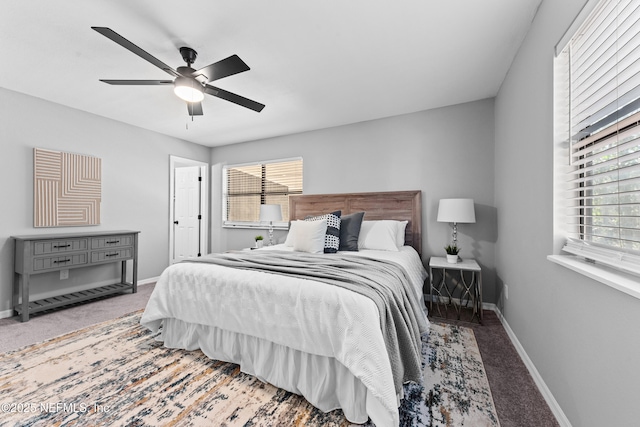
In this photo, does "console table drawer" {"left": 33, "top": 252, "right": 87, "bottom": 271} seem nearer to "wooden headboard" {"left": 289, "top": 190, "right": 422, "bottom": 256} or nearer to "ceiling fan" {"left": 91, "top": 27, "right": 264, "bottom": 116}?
"ceiling fan" {"left": 91, "top": 27, "right": 264, "bottom": 116}

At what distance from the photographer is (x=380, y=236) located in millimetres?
3184

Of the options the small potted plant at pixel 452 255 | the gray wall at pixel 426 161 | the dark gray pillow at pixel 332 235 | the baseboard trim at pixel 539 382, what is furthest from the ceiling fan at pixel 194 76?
the baseboard trim at pixel 539 382

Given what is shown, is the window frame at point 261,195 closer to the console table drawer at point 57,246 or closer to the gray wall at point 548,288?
the console table drawer at point 57,246

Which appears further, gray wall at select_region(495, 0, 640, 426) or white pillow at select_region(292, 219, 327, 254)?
white pillow at select_region(292, 219, 327, 254)

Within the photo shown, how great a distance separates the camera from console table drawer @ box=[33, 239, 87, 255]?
2969mm

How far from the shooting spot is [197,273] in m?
2.09

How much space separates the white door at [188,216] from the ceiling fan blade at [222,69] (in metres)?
3.47

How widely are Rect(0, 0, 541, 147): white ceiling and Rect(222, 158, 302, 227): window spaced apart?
4.21 ft

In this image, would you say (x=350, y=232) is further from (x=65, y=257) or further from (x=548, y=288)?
(x=65, y=257)

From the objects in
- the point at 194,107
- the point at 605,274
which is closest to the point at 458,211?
the point at 605,274

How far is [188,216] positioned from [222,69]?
154 inches

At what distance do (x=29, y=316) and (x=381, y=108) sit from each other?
4.72 metres

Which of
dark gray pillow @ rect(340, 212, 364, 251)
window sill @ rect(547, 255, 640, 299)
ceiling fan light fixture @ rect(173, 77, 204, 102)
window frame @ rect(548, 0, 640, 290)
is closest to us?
window sill @ rect(547, 255, 640, 299)

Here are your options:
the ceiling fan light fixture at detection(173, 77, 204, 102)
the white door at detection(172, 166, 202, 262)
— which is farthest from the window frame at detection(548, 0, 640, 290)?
the white door at detection(172, 166, 202, 262)
